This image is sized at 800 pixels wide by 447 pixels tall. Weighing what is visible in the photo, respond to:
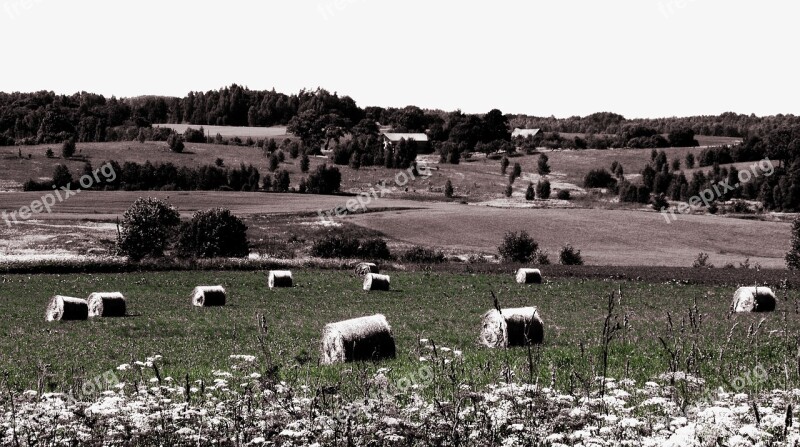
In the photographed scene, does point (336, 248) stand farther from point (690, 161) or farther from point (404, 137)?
point (404, 137)

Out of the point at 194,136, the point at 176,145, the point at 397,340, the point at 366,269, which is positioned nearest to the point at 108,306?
the point at 397,340

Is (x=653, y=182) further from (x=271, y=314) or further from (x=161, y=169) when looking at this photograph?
(x=271, y=314)

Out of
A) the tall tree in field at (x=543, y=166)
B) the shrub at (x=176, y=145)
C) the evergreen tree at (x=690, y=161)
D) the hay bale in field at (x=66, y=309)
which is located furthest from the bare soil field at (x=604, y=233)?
the shrub at (x=176, y=145)

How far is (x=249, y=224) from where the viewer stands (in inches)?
3740

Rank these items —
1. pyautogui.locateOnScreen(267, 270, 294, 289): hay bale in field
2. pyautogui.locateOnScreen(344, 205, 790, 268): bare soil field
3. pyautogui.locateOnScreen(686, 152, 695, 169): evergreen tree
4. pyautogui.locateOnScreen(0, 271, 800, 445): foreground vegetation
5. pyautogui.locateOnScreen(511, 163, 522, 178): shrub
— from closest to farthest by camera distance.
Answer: pyautogui.locateOnScreen(0, 271, 800, 445): foreground vegetation
pyautogui.locateOnScreen(267, 270, 294, 289): hay bale in field
pyautogui.locateOnScreen(344, 205, 790, 268): bare soil field
pyautogui.locateOnScreen(511, 163, 522, 178): shrub
pyautogui.locateOnScreen(686, 152, 695, 169): evergreen tree

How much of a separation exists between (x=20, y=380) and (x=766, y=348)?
47.4 feet

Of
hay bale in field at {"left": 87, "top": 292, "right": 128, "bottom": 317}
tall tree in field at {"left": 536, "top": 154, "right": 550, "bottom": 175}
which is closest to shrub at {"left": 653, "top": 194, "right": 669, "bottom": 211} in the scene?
tall tree in field at {"left": 536, "top": 154, "right": 550, "bottom": 175}

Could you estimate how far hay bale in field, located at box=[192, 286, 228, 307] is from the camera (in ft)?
116

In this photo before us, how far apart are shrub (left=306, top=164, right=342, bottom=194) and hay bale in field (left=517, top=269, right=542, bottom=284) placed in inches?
3462

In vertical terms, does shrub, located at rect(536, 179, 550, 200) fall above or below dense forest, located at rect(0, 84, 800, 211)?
below

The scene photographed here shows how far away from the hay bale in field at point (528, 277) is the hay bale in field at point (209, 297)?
58.5 feet

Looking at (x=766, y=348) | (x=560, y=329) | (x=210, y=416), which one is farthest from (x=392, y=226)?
(x=210, y=416)

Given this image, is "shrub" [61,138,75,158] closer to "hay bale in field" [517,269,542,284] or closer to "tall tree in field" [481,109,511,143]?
"tall tree in field" [481,109,511,143]

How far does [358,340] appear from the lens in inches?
730
